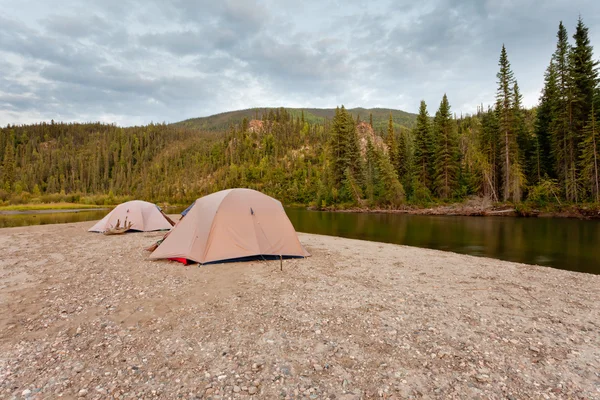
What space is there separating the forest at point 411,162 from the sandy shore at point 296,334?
35.5 metres

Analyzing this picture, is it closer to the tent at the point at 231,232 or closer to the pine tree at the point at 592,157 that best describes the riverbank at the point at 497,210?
the pine tree at the point at 592,157

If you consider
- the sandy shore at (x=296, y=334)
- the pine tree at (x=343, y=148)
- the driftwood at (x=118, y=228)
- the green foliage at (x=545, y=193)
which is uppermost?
the pine tree at (x=343, y=148)

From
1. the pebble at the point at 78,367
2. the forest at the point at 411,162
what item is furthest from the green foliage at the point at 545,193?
the pebble at the point at 78,367

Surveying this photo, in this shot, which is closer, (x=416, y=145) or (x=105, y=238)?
(x=105, y=238)

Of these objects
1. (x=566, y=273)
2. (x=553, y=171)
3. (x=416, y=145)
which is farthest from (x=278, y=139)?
(x=566, y=273)

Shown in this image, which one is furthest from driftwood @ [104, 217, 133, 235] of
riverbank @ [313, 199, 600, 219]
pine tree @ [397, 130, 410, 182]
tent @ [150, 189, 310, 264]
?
pine tree @ [397, 130, 410, 182]

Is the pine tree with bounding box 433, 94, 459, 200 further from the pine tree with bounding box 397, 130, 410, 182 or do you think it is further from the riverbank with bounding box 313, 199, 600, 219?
the pine tree with bounding box 397, 130, 410, 182

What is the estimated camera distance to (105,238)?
16359mm

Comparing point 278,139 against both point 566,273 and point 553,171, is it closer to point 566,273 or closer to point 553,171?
point 553,171

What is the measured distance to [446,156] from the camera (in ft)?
154

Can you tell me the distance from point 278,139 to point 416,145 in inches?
2985

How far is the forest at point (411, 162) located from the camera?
34062mm

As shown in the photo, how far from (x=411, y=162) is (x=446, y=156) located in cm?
793

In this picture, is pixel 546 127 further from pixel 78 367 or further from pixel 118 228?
pixel 78 367
